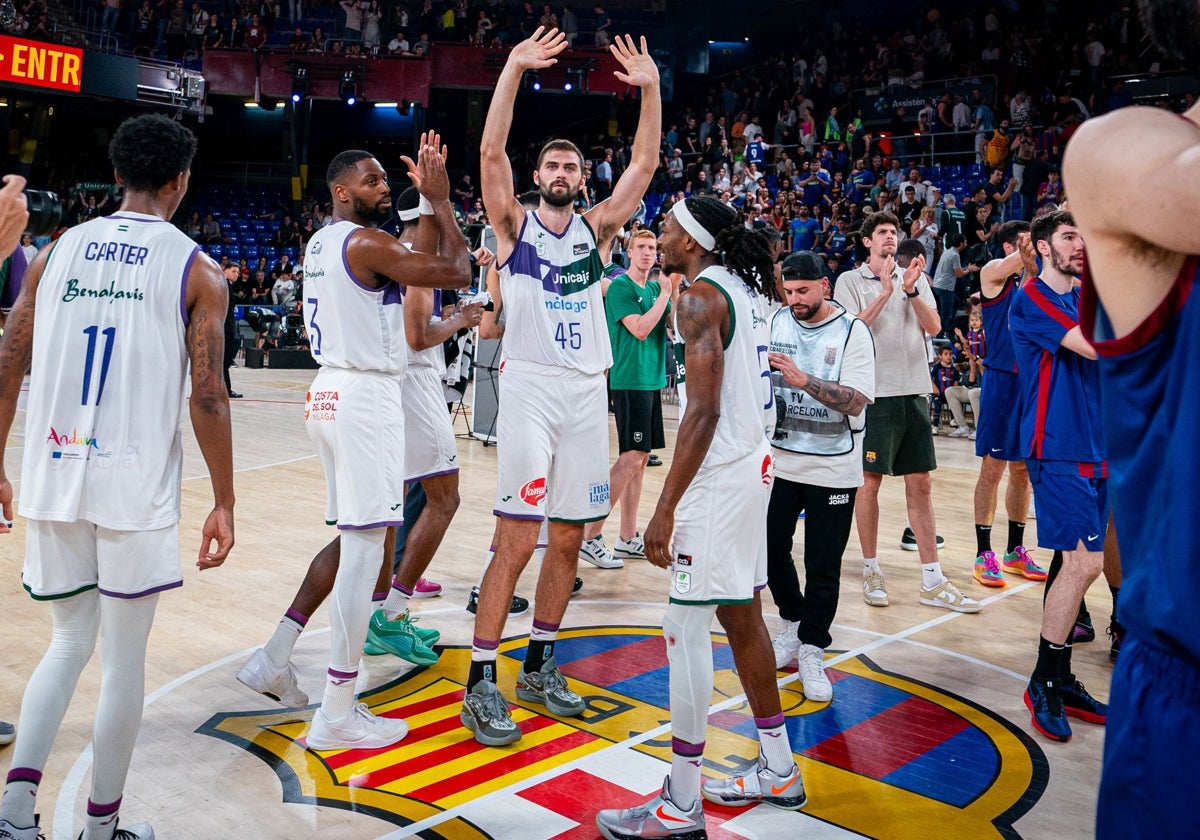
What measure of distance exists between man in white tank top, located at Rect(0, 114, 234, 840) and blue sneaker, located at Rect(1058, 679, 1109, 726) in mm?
3517

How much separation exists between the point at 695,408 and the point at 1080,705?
238cm

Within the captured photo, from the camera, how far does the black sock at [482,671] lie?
4.09m

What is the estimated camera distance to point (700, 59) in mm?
28703

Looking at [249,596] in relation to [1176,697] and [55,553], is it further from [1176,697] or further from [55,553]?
[1176,697]

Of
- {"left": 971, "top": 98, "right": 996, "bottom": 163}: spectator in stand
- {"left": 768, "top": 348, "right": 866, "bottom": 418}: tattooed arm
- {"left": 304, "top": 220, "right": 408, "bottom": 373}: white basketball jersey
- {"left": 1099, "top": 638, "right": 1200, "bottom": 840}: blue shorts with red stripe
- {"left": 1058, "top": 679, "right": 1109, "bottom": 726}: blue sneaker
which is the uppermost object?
{"left": 971, "top": 98, "right": 996, "bottom": 163}: spectator in stand

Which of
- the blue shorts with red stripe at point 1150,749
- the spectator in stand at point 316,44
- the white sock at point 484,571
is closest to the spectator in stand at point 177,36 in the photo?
the spectator in stand at point 316,44

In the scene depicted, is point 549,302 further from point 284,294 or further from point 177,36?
point 177,36

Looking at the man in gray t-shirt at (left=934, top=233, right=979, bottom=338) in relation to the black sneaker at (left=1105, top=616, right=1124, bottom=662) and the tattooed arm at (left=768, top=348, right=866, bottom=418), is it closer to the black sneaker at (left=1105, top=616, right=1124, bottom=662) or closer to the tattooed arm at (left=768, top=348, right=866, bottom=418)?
the black sneaker at (left=1105, top=616, right=1124, bottom=662)

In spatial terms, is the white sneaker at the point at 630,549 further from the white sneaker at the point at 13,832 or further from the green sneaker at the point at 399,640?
the white sneaker at the point at 13,832

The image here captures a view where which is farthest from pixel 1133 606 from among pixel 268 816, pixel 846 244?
pixel 846 244

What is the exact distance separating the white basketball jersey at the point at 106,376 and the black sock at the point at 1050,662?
340 centimetres

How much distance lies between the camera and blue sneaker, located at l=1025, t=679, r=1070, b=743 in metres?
4.13

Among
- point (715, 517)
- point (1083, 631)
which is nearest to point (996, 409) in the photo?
point (1083, 631)

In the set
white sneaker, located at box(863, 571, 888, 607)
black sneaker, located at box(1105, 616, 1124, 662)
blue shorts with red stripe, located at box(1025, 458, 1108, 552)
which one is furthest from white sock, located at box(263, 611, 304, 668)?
black sneaker, located at box(1105, 616, 1124, 662)
